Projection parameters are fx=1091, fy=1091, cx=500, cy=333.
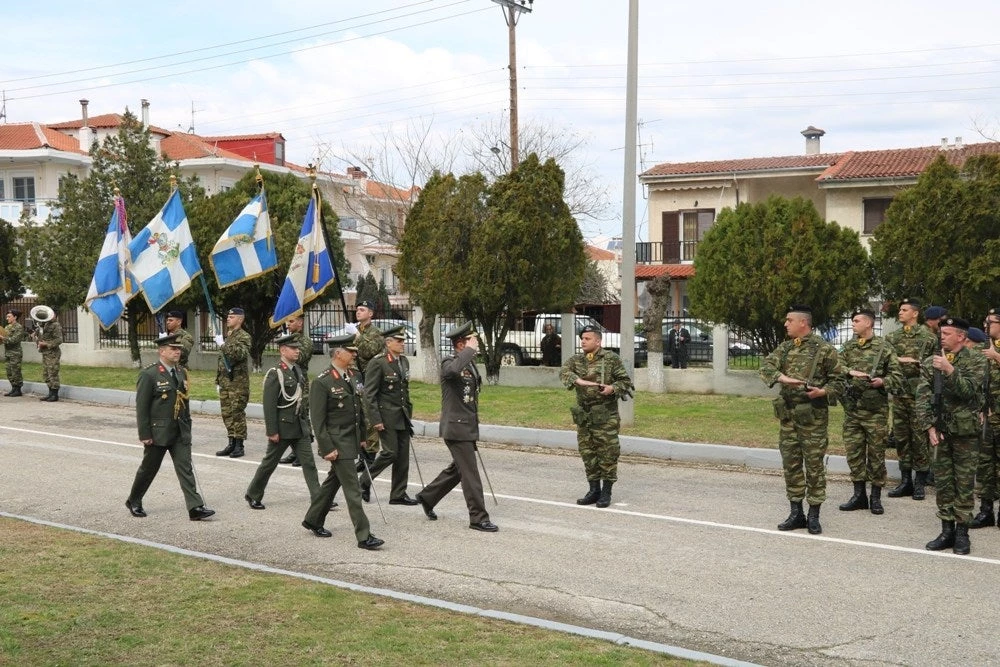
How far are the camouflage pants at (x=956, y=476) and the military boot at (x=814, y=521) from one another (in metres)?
1.09

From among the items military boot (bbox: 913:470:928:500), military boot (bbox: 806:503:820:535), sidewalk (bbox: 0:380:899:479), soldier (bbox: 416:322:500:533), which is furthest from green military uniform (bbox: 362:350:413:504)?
military boot (bbox: 913:470:928:500)

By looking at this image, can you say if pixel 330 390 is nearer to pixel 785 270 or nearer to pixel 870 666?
pixel 870 666

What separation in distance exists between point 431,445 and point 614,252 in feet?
221

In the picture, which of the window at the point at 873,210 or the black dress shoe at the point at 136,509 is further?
the window at the point at 873,210

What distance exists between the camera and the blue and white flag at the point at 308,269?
1738 centimetres

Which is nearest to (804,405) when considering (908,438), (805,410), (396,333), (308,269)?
(805,410)

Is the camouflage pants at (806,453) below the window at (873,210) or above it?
below

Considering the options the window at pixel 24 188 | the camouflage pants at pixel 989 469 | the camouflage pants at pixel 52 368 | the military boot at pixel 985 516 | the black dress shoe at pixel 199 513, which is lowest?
the black dress shoe at pixel 199 513

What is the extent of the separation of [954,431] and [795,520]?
5.50 feet

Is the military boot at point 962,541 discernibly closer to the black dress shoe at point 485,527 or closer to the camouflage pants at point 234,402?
the black dress shoe at point 485,527

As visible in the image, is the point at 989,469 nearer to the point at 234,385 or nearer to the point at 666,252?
the point at 234,385

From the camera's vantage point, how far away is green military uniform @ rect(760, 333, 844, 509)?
980 cm

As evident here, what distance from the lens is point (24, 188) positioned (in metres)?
57.2

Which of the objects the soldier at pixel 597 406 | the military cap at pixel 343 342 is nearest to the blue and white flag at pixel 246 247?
the soldier at pixel 597 406
